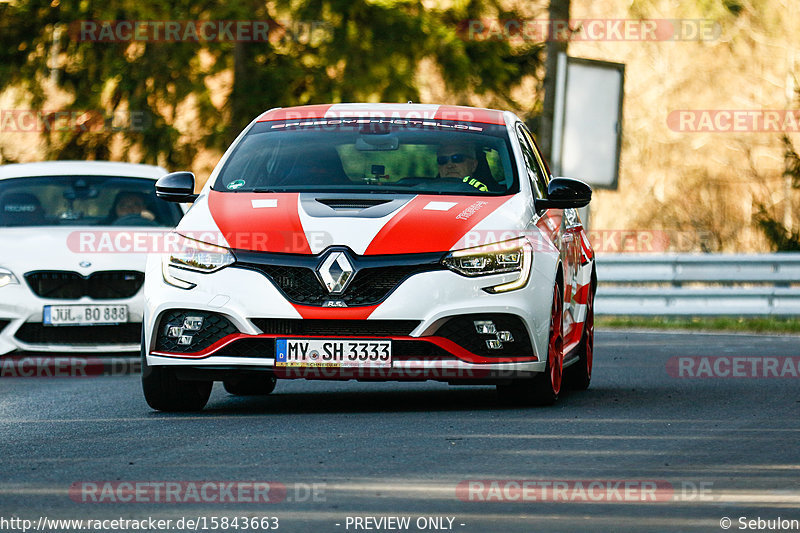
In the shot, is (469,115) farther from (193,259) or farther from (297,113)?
(193,259)

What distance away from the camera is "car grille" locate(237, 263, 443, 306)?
8.39 metres

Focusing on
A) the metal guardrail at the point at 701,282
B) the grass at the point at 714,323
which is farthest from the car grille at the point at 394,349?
the metal guardrail at the point at 701,282

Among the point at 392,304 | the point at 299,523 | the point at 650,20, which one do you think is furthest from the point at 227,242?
the point at 650,20

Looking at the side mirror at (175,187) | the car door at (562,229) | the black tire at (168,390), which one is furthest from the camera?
the side mirror at (175,187)

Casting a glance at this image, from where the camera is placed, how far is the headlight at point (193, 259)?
8.53 metres

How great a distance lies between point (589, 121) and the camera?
23938 mm

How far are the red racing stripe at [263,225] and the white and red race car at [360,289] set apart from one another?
1cm

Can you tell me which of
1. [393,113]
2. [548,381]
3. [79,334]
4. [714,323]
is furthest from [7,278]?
[714,323]

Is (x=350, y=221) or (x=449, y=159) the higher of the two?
(x=449, y=159)

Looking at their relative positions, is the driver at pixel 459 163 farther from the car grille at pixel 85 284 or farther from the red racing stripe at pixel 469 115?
the car grille at pixel 85 284

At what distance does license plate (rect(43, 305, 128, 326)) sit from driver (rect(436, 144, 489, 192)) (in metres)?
3.80

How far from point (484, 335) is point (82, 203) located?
6197mm

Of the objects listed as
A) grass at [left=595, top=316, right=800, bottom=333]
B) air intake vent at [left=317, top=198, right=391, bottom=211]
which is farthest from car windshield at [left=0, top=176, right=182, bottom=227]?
grass at [left=595, top=316, right=800, bottom=333]

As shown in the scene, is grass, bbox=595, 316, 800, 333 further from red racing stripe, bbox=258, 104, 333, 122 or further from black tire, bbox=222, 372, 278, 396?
red racing stripe, bbox=258, 104, 333, 122
